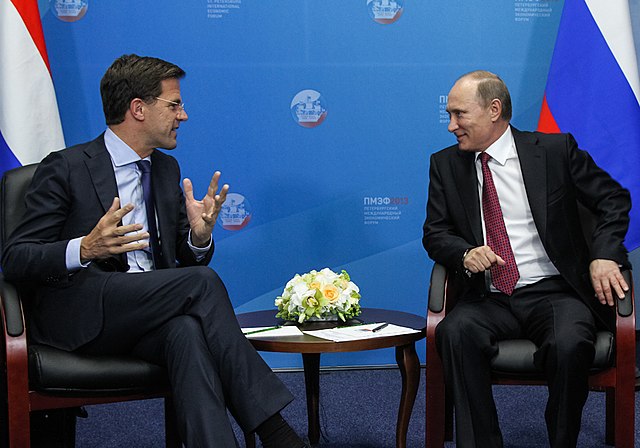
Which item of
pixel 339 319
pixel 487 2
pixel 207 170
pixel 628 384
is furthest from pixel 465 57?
pixel 628 384

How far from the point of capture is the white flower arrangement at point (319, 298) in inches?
118

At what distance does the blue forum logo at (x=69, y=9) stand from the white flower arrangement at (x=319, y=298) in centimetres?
180

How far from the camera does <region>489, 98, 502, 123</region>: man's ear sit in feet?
10.2

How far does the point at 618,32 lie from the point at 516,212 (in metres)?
1.29

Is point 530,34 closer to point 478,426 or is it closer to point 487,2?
point 487,2

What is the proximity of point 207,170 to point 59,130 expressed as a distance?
0.73 m

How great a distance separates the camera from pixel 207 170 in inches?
162

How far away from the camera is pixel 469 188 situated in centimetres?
308

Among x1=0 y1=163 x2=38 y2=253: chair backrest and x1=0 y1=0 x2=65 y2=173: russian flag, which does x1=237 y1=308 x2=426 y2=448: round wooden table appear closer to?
x1=0 y1=163 x2=38 y2=253: chair backrest

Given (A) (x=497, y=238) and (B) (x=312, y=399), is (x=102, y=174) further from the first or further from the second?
(A) (x=497, y=238)

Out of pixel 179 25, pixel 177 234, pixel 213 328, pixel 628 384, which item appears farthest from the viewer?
pixel 179 25

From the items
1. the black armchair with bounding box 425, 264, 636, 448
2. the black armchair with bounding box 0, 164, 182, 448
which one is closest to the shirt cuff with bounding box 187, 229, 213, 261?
the black armchair with bounding box 0, 164, 182, 448

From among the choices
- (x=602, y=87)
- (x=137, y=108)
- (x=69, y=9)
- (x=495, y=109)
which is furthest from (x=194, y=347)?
(x=602, y=87)

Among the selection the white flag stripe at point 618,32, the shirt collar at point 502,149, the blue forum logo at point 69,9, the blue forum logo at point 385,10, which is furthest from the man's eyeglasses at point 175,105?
the white flag stripe at point 618,32
